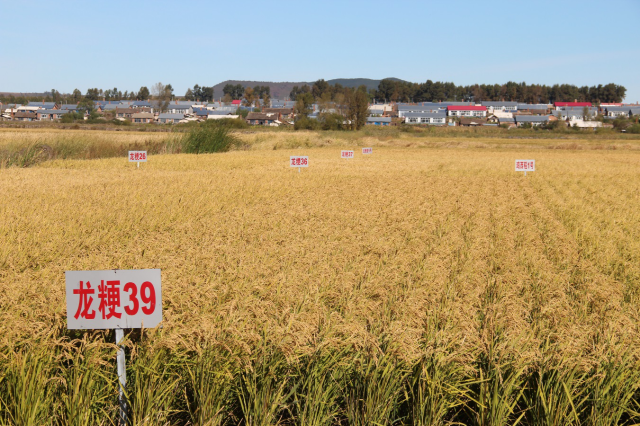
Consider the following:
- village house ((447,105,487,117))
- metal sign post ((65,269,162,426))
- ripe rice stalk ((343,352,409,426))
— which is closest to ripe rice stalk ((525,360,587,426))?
ripe rice stalk ((343,352,409,426))

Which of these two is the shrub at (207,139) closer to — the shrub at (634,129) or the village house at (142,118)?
the shrub at (634,129)

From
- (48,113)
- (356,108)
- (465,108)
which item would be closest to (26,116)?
(48,113)

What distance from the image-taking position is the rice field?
10.6 ft

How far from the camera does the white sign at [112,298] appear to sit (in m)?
3.33

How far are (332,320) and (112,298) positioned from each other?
4.84ft

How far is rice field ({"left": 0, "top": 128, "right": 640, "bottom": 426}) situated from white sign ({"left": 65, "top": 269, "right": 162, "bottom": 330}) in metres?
0.15

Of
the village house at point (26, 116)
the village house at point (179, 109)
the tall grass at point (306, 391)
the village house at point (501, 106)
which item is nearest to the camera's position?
the tall grass at point (306, 391)

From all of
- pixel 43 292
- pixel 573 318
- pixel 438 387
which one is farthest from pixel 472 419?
pixel 43 292

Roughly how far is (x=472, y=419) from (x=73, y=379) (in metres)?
2.19

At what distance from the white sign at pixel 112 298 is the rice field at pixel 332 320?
0.50 feet

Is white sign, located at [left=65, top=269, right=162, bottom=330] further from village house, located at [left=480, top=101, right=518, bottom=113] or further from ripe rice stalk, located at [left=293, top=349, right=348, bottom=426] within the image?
village house, located at [left=480, top=101, right=518, bottom=113]

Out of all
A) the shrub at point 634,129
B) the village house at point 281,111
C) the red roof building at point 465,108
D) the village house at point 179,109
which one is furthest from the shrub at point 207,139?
the village house at point 179,109

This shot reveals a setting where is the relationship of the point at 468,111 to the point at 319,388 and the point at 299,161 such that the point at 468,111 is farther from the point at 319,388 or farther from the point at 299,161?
the point at 319,388

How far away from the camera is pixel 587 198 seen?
13945mm
